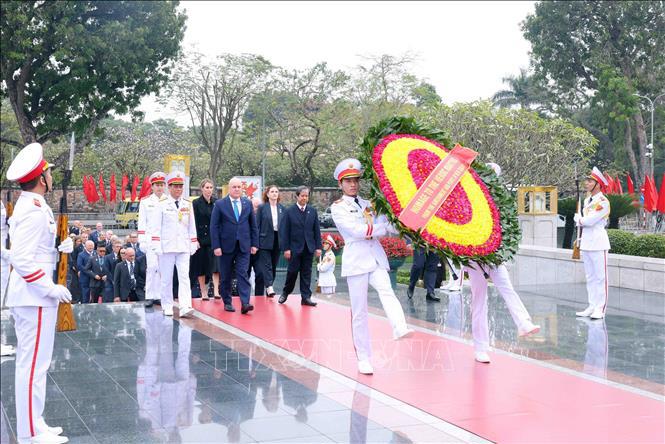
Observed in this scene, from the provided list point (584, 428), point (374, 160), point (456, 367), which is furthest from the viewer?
point (456, 367)

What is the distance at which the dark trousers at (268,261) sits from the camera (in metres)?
12.2

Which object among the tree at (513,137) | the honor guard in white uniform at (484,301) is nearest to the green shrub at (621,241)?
the honor guard in white uniform at (484,301)

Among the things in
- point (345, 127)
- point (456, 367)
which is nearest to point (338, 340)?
point (456, 367)

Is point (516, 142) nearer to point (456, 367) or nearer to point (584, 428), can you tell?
point (456, 367)

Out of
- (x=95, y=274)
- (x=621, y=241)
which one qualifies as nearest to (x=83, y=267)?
(x=95, y=274)

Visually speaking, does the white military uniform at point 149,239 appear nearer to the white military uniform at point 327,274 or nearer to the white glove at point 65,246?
the white military uniform at point 327,274

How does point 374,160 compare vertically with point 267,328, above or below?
above

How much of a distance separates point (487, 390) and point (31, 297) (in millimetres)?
3873

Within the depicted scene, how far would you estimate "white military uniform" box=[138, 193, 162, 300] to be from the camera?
10.4 m

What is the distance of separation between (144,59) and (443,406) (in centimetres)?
2594

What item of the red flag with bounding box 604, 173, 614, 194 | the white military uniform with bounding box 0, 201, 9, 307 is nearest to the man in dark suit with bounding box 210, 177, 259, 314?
the white military uniform with bounding box 0, 201, 9, 307

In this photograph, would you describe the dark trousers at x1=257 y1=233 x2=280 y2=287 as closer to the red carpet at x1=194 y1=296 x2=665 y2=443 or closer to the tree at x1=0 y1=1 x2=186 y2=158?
the red carpet at x1=194 y1=296 x2=665 y2=443

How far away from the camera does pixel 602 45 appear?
128 feet

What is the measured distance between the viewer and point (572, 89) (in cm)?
4325
